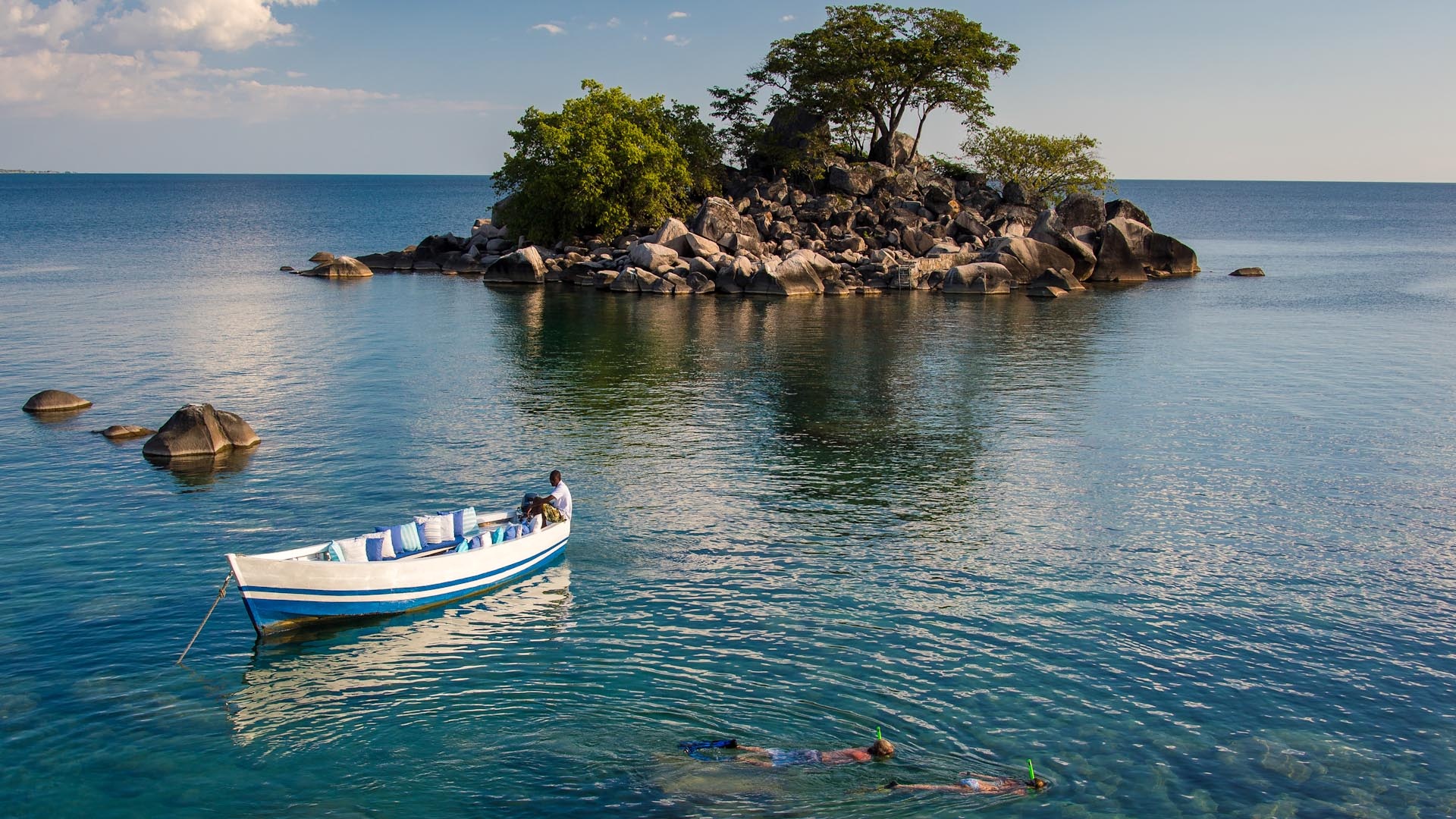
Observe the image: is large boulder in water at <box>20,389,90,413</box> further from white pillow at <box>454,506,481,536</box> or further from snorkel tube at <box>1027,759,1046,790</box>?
snorkel tube at <box>1027,759,1046,790</box>

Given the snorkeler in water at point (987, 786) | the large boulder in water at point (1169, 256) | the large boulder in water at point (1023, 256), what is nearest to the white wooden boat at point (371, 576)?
the snorkeler in water at point (987, 786)

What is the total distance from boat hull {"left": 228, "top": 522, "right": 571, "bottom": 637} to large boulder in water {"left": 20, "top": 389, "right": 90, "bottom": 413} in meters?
25.9

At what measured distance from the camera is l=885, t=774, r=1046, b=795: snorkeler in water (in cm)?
1778

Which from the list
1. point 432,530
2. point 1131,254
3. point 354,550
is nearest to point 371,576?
point 354,550

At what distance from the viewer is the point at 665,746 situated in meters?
19.0

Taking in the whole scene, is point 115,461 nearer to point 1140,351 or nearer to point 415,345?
point 415,345

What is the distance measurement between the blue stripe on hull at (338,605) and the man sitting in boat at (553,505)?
1.53 meters

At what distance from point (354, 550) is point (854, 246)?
71296 millimetres

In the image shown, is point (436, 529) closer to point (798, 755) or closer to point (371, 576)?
point (371, 576)

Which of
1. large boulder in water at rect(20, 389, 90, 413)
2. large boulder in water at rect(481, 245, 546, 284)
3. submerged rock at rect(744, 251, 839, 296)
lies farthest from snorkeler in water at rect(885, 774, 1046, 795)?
large boulder in water at rect(481, 245, 546, 284)

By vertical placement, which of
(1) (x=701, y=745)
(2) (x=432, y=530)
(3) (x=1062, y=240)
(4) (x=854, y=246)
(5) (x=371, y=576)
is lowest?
(1) (x=701, y=745)

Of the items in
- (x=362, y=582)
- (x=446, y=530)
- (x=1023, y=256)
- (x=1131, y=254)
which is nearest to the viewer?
(x=362, y=582)

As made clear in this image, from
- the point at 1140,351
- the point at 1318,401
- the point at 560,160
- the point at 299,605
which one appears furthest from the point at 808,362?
the point at 560,160

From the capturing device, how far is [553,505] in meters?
28.3
